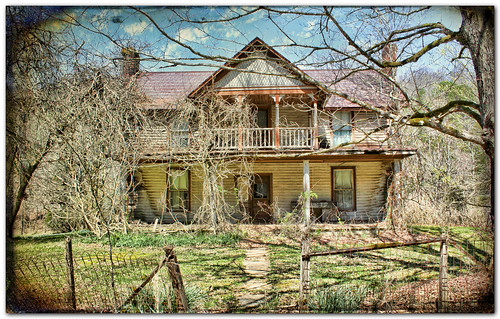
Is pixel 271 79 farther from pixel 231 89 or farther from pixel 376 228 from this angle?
pixel 376 228

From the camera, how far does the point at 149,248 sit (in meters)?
7.26

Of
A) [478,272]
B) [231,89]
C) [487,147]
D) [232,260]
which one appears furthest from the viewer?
[231,89]

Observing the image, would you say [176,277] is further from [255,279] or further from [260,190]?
[260,190]

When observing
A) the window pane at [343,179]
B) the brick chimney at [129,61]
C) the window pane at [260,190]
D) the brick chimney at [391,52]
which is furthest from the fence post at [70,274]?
the window pane at [343,179]

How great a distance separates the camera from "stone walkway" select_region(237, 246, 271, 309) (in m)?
4.21

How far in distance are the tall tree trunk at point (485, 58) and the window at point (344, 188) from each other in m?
8.44

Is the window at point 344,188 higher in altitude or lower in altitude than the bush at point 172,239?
higher

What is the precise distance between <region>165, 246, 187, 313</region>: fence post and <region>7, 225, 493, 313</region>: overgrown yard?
11.3 inches

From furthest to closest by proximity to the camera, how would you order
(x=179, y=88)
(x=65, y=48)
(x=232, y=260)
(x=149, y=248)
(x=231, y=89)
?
(x=179, y=88)
(x=231, y=89)
(x=149, y=248)
(x=232, y=260)
(x=65, y=48)

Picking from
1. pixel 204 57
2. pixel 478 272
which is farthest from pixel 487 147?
pixel 204 57

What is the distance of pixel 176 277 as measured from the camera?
3266 mm

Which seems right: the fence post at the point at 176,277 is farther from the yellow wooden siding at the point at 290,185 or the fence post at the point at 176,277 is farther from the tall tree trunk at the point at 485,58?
the yellow wooden siding at the point at 290,185

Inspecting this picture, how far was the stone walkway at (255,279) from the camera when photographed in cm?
421

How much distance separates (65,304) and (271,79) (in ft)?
25.9
